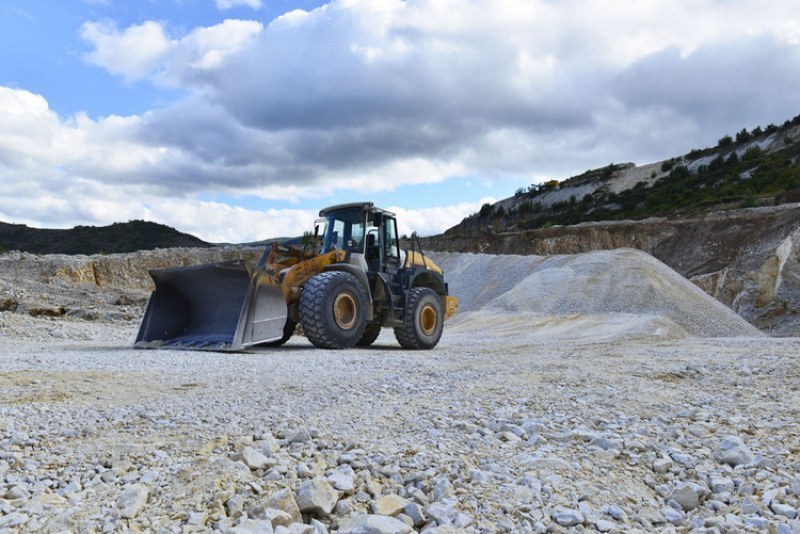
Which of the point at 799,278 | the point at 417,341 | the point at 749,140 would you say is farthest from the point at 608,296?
the point at 749,140

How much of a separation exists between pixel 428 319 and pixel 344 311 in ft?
6.92

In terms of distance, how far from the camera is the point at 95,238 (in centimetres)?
5244

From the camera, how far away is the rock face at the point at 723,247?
2039 cm

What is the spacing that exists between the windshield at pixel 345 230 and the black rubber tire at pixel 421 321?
1303 millimetres

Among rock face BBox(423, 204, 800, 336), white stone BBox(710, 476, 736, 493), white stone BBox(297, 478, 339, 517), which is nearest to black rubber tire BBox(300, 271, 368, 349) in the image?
white stone BBox(297, 478, 339, 517)

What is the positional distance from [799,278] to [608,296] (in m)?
6.41

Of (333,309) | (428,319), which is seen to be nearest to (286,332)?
(333,309)

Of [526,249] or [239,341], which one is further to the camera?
[526,249]

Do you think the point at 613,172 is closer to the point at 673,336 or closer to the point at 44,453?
the point at 673,336

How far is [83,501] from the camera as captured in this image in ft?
9.65

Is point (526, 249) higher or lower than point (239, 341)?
higher

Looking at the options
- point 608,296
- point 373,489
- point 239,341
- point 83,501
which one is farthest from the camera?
point 608,296

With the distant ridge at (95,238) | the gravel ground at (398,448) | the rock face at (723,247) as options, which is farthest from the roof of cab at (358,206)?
the distant ridge at (95,238)

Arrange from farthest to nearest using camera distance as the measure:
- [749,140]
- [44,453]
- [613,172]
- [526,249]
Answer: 1. [613,172]
2. [749,140]
3. [526,249]
4. [44,453]
